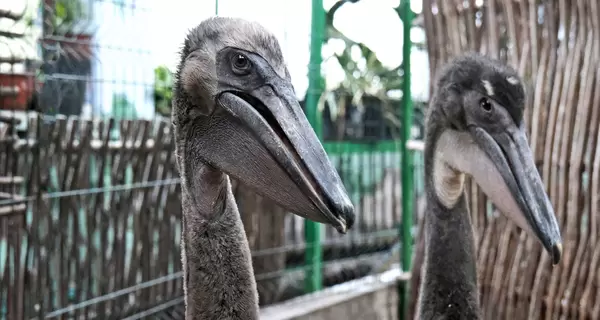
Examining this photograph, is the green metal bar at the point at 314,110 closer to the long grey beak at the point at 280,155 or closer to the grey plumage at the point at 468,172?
the grey plumage at the point at 468,172

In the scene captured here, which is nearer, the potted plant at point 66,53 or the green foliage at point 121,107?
the potted plant at point 66,53

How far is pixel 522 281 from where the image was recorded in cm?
350

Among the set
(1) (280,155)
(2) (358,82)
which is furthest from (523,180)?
(2) (358,82)

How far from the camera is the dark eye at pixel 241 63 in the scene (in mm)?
1510

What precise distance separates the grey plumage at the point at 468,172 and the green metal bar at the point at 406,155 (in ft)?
7.00

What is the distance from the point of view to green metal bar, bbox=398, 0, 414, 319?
4539 mm

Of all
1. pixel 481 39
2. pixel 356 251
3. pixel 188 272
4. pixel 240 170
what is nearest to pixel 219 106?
pixel 240 170

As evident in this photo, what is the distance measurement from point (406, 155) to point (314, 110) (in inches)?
33.6

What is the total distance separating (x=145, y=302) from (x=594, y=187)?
8.48 feet

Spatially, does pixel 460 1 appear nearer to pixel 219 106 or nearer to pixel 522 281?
pixel 522 281

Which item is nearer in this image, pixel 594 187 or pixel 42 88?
pixel 42 88

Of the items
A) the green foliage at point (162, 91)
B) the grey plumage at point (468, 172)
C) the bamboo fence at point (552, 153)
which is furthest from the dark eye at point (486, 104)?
the green foliage at point (162, 91)

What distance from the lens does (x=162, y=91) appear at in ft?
12.2

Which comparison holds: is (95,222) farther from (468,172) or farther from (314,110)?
(468,172)
